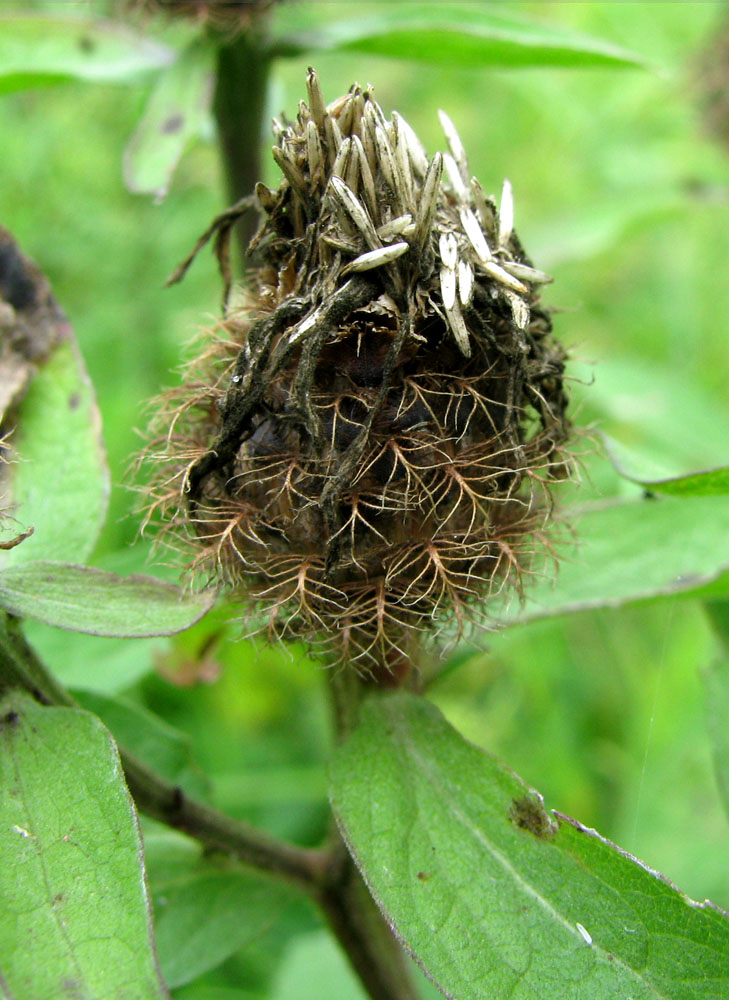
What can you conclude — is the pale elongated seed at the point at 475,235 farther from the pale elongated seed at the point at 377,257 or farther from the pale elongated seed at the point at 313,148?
the pale elongated seed at the point at 313,148

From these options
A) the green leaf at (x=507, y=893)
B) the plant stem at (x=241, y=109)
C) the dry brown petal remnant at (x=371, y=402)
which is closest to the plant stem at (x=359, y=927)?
the green leaf at (x=507, y=893)

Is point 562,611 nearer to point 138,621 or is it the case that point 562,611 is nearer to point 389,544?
point 389,544

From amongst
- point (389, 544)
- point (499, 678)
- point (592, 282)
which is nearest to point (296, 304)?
point (389, 544)

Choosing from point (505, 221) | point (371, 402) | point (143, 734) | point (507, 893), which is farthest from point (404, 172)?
point (143, 734)

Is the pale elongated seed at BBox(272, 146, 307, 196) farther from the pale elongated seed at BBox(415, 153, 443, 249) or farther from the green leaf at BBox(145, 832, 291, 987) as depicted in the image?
the green leaf at BBox(145, 832, 291, 987)

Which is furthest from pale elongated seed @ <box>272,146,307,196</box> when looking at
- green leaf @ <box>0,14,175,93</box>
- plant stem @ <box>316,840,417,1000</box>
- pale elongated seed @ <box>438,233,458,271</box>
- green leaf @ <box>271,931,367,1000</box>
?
green leaf @ <box>271,931,367,1000</box>
